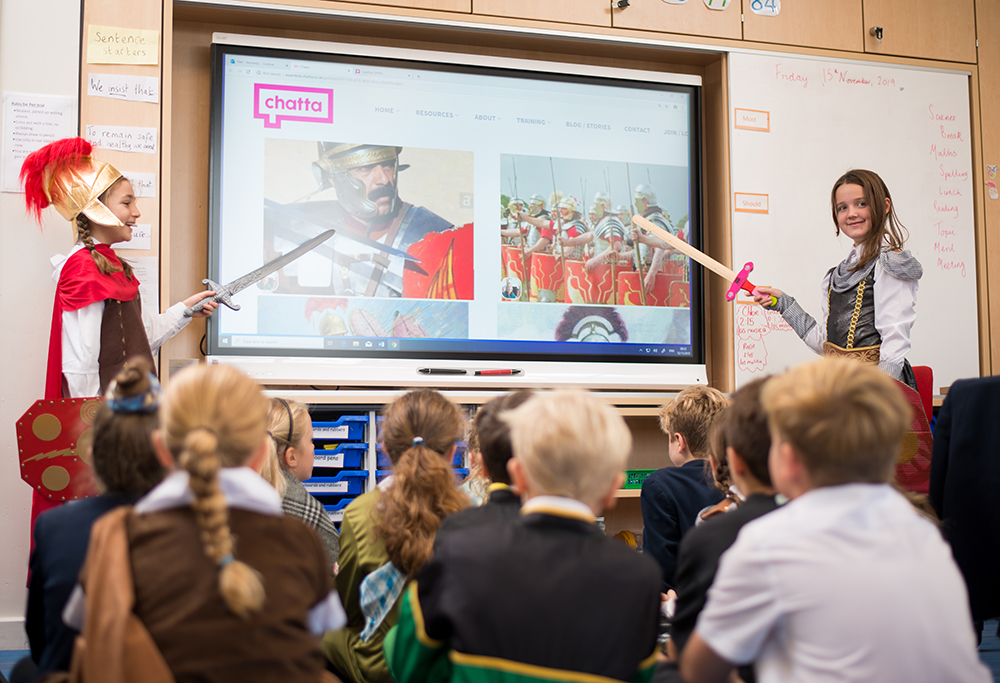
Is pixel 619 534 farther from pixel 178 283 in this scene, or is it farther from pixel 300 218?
pixel 178 283

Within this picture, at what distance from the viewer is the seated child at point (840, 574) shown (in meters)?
0.91

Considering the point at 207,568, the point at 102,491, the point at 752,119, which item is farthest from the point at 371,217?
the point at 207,568

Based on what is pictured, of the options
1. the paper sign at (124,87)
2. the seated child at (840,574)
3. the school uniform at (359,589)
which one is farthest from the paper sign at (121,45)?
the seated child at (840,574)

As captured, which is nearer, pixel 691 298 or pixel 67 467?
pixel 67 467

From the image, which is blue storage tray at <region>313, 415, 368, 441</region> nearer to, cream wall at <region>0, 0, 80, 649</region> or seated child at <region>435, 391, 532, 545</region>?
cream wall at <region>0, 0, 80, 649</region>

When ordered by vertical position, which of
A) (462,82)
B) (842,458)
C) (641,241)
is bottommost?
(842,458)

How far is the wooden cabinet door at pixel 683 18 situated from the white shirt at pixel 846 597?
297 centimetres

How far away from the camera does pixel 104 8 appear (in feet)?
9.46

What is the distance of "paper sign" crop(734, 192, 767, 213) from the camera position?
3539 mm

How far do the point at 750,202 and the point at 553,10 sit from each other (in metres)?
1.21

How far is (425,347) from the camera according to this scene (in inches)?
130

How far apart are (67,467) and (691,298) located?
8.52 feet

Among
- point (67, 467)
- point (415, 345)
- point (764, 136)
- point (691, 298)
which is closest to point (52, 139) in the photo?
point (67, 467)

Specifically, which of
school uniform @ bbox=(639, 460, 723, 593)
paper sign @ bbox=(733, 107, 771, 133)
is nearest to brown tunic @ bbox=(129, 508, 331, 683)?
school uniform @ bbox=(639, 460, 723, 593)
